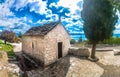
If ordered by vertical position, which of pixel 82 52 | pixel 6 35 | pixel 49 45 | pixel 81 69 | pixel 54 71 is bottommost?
pixel 54 71

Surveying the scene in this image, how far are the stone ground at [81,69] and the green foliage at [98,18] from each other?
3.07m

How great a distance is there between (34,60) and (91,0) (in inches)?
419

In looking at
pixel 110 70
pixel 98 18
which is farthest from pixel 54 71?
pixel 98 18

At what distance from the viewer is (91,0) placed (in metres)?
21.7

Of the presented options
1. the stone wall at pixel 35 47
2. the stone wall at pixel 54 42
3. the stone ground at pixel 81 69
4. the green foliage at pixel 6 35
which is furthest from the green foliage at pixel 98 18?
the green foliage at pixel 6 35

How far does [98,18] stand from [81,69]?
6.36 meters

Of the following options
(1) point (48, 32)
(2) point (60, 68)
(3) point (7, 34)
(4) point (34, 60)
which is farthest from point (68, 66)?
(3) point (7, 34)

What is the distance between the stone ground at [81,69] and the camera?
18312mm

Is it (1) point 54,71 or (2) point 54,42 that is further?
(2) point 54,42

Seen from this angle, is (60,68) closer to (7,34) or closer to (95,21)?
(95,21)

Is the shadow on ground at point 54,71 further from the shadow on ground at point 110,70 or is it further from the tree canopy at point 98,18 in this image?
the tree canopy at point 98,18

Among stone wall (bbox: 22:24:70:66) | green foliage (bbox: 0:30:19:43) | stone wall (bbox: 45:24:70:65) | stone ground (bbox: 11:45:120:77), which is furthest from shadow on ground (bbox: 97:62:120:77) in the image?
green foliage (bbox: 0:30:19:43)

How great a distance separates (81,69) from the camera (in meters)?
19.1

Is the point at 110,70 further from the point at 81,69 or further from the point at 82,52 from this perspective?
the point at 82,52
